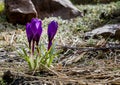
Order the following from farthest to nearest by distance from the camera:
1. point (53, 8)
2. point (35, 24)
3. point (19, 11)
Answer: point (53, 8) < point (19, 11) < point (35, 24)

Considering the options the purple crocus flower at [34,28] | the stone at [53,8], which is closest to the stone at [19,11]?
the stone at [53,8]

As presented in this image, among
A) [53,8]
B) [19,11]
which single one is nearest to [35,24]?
[19,11]

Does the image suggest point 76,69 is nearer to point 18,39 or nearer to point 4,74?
point 4,74

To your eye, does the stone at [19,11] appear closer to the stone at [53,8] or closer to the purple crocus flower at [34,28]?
the stone at [53,8]

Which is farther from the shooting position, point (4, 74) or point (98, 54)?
point (98, 54)

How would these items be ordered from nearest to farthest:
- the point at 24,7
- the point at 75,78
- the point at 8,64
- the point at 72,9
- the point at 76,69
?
the point at 75,78
the point at 76,69
the point at 8,64
the point at 24,7
the point at 72,9

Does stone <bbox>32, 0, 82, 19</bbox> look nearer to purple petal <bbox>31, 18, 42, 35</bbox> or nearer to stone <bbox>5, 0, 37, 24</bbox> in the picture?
stone <bbox>5, 0, 37, 24</bbox>

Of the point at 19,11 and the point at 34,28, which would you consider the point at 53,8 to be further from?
the point at 34,28

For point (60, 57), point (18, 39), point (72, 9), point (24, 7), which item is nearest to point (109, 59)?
point (60, 57)
